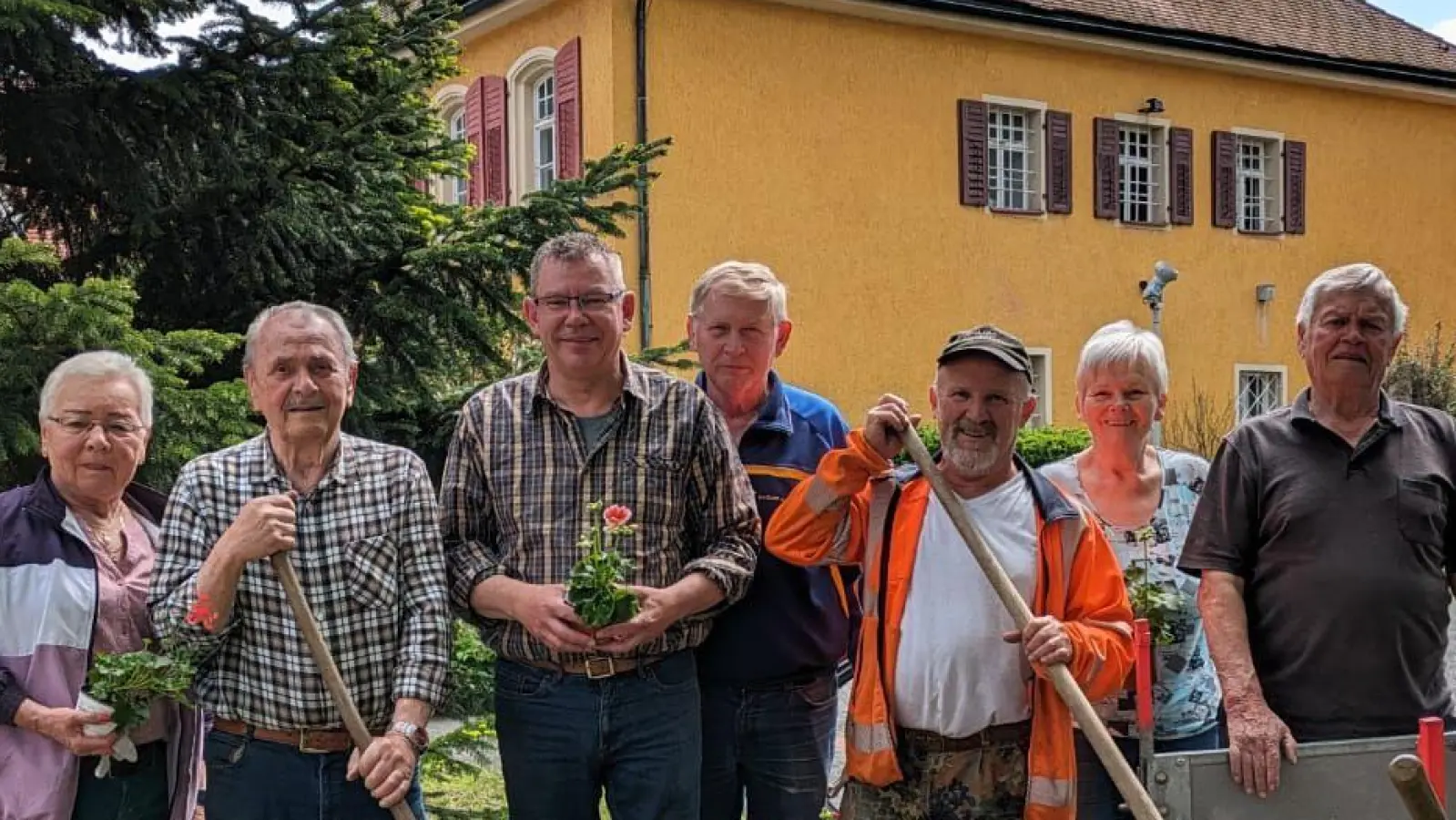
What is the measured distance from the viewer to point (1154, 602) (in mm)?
3812

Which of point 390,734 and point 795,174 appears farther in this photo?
point 795,174

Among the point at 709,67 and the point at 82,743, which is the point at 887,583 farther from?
the point at 709,67

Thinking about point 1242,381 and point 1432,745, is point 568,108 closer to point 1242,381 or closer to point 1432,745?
point 1242,381

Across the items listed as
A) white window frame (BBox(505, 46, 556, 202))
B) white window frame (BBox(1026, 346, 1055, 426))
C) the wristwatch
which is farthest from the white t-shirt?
white window frame (BBox(1026, 346, 1055, 426))

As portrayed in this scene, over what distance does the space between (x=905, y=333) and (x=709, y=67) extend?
4283 millimetres

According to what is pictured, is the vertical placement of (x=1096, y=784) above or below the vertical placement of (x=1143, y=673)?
below

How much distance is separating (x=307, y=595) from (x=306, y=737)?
325 mm

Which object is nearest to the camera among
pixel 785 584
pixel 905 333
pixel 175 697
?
pixel 175 697

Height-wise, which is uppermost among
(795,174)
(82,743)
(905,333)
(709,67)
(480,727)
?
(709,67)

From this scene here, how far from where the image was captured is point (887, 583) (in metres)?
3.51

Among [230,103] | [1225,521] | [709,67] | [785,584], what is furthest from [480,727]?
[709,67]

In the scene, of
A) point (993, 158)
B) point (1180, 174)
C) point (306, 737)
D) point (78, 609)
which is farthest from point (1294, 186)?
point (78, 609)

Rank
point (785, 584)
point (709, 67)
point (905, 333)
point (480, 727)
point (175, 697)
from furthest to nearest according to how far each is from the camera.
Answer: point (905, 333), point (709, 67), point (480, 727), point (785, 584), point (175, 697)

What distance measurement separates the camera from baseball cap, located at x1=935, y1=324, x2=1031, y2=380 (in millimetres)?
3473
